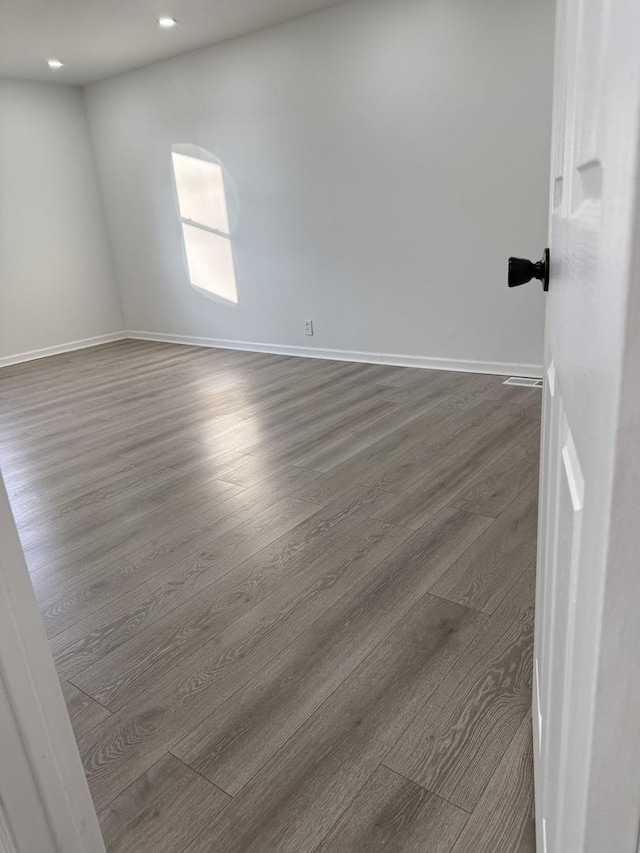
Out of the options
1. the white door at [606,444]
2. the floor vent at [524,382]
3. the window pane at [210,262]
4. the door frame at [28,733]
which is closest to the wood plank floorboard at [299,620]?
the floor vent at [524,382]

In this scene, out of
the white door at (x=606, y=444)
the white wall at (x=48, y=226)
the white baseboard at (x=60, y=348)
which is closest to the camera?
the white door at (x=606, y=444)

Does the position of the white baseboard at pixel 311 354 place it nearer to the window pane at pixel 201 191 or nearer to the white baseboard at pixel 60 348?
the white baseboard at pixel 60 348

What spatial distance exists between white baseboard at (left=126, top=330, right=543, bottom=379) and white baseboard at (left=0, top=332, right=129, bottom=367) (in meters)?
0.62

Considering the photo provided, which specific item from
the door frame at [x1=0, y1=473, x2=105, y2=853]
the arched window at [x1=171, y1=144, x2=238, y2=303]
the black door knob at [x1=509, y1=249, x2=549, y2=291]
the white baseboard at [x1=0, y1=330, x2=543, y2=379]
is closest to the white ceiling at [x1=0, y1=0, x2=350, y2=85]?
the arched window at [x1=171, y1=144, x2=238, y2=303]

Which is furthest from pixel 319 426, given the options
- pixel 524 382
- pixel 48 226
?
pixel 48 226

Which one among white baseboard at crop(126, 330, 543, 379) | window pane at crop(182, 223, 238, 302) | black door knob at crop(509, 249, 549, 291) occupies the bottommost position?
white baseboard at crop(126, 330, 543, 379)

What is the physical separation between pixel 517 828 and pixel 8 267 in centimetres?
602

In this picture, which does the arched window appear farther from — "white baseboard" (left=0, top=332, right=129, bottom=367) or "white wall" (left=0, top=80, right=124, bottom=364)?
"white baseboard" (left=0, top=332, right=129, bottom=367)

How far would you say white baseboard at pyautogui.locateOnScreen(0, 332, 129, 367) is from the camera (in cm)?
580

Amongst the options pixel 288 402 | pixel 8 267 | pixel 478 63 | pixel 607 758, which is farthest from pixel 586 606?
pixel 8 267

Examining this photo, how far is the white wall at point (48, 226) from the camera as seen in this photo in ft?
18.2

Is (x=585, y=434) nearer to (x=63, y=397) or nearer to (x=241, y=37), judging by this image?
(x=63, y=397)

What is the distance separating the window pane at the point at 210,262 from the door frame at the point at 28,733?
485 centimetres

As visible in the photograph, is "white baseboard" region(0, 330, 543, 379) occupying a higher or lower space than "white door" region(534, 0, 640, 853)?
lower
